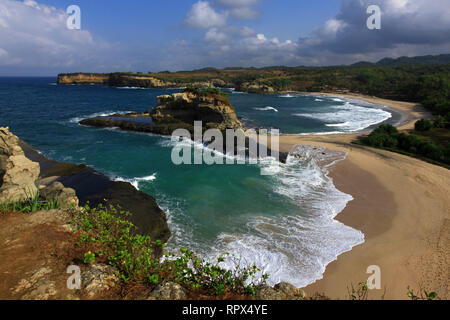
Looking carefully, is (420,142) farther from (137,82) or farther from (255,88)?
(137,82)

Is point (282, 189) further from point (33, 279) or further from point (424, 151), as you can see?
point (424, 151)

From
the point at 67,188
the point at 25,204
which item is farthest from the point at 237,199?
the point at 25,204

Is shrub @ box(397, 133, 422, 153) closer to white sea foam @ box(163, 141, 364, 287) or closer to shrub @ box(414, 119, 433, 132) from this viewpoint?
shrub @ box(414, 119, 433, 132)

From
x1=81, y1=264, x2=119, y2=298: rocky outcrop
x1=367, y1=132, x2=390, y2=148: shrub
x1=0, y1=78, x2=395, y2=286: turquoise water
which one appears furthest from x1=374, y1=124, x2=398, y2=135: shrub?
x1=81, y1=264, x2=119, y2=298: rocky outcrop

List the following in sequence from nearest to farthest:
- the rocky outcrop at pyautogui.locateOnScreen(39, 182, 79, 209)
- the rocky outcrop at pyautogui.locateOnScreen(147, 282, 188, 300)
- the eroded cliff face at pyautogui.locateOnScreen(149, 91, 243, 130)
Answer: the rocky outcrop at pyautogui.locateOnScreen(147, 282, 188, 300) < the rocky outcrop at pyautogui.locateOnScreen(39, 182, 79, 209) < the eroded cliff face at pyautogui.locateOnScreen(149, 91, 243, 130)

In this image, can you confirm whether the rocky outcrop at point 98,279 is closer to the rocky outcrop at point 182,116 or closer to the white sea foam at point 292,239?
the white sea foam at point 292,239

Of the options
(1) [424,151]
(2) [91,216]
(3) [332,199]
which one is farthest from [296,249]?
(1) [424,151]

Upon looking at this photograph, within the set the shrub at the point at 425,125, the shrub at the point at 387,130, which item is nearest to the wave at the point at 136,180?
the shrub at the point at 387,130
